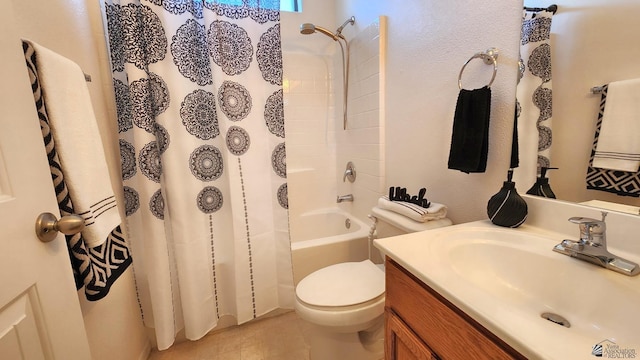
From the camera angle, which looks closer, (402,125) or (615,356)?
(615,356)

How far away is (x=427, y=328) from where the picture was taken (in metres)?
0.61

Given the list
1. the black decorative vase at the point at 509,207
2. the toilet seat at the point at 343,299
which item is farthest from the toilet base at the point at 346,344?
the black decorative vase at the point at 509,207

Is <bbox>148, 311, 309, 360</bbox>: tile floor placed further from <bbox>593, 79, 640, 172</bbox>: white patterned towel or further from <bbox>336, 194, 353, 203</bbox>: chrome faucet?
<bbox>593, 79, 640, 172</bbox>: white patterned towel

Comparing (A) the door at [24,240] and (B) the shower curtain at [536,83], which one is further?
(B) the shower curtain at [536,83]

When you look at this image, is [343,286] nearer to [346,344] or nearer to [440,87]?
[346,344]

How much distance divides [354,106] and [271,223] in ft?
3.67

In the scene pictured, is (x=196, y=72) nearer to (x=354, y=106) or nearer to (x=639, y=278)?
(x=354, y=106)

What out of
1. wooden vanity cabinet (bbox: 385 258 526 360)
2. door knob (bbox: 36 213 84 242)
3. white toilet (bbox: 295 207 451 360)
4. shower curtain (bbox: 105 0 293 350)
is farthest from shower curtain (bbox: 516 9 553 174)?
door knob (bbox: 36 213 84 242)

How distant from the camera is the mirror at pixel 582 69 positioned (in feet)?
2.09

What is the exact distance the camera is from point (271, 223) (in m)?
1.47

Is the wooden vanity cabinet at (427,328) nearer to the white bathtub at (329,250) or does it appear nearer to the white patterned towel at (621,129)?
the white patterned towel at (621,129)

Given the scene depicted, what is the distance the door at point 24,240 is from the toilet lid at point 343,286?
29.0 inches

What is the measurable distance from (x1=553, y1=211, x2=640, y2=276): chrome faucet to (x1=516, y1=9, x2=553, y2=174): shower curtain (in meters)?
0.28

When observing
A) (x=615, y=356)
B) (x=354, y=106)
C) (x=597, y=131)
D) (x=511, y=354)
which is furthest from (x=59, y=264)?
(x=354, y=106)
